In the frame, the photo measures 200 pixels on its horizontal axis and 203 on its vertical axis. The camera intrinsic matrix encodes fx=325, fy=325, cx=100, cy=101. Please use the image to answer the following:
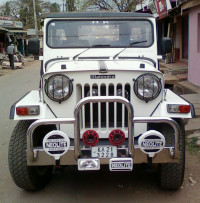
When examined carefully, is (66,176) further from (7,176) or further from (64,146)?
(64,146)

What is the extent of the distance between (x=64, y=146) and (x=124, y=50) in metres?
2.02

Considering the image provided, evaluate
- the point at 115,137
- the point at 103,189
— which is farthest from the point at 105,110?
the point at 103,189

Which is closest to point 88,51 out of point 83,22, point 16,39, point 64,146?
point 83,22

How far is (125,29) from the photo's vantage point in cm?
468

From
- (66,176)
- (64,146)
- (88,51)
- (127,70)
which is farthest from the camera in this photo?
(88,51)

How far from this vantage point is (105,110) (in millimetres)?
3465

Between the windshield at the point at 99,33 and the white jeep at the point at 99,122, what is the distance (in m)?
0.30

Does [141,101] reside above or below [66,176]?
above

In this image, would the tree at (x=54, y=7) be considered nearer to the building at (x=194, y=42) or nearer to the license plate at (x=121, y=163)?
the building at (x=194, y=42)

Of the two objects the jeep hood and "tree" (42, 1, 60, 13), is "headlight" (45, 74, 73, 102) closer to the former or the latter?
the jeep hood

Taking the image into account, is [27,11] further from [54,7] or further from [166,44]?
[166,44]

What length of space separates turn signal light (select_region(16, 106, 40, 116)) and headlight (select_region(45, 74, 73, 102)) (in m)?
0.21

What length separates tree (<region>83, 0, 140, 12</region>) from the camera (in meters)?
21.2

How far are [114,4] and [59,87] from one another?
19218 millimetres
